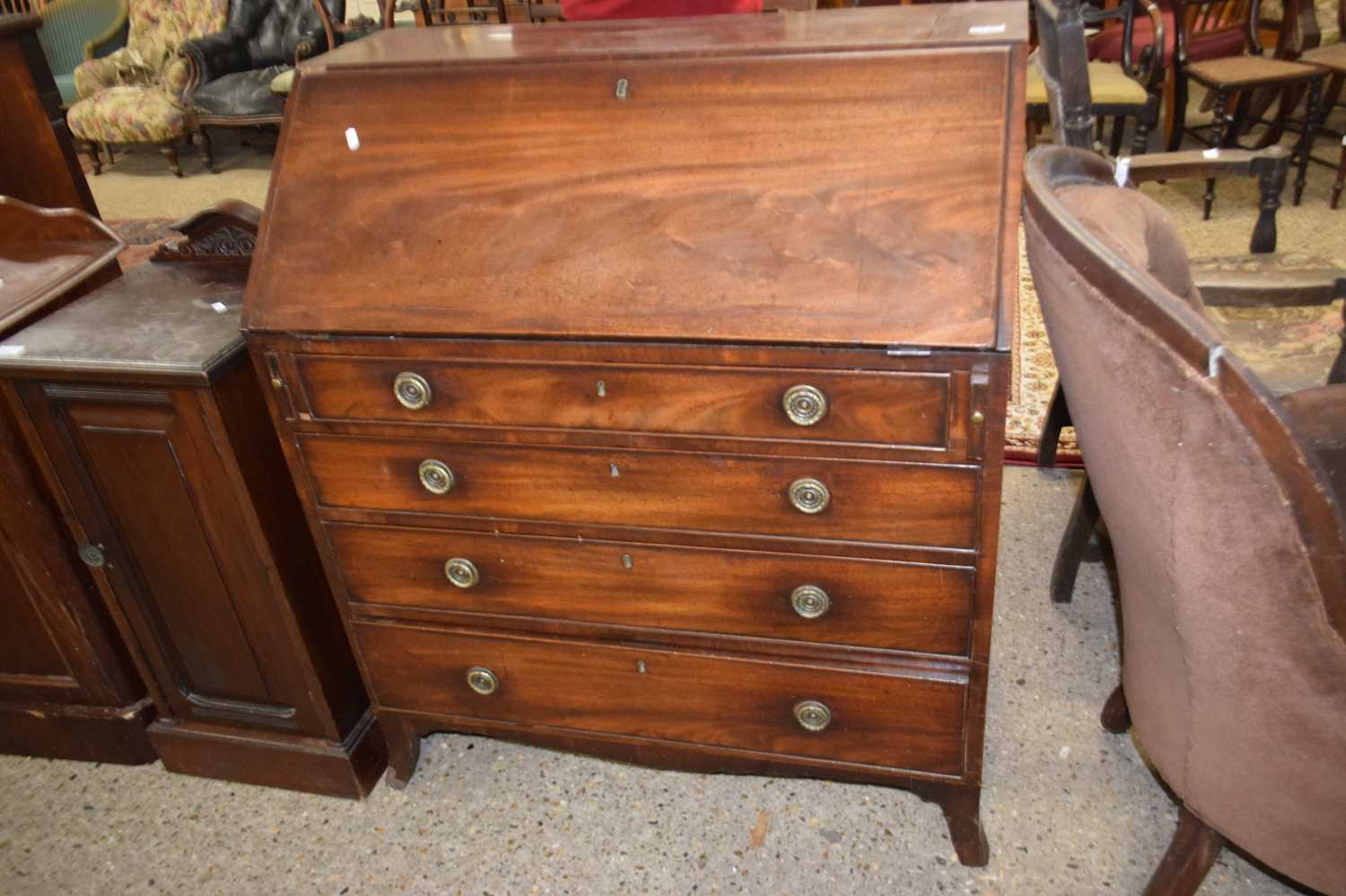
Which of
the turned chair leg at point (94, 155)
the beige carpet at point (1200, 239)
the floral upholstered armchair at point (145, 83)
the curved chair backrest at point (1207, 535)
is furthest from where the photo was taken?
the turned chair leg at point (94, 155)

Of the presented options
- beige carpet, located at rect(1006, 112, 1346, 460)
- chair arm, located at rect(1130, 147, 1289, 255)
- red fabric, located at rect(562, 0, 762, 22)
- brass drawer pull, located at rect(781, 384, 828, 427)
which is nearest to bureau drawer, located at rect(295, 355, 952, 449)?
brass drawer pull, located at rect(781, 384, 828, 427)

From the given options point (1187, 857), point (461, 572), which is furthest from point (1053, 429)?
point (461, 572)

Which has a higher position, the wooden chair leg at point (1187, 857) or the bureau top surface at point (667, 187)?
the bureau top surface at point (667, 187)

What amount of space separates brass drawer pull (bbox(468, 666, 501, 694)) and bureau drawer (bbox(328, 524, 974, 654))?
131mm

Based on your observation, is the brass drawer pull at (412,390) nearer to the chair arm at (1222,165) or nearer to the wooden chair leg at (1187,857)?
the wooden chair leg at (1187,857)

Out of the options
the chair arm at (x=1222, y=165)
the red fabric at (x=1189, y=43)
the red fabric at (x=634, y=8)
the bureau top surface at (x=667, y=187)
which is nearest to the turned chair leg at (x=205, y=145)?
the red fabric at (x=634, y=8)

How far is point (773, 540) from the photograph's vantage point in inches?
59.1

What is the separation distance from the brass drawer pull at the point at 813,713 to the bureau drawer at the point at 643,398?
513 mm

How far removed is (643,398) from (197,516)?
88 cm

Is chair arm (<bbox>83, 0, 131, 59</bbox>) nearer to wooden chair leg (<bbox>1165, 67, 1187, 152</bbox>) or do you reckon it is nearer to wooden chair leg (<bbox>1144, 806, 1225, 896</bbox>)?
wooden chair leg (<bbox>1165, 67, 1187, 152</bbox>)

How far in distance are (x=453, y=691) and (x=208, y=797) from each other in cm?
62

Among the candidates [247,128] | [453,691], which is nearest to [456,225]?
[453,691]

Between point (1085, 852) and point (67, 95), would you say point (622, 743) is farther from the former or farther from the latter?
point (67, 95)

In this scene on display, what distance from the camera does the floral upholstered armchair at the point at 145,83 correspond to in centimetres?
617
